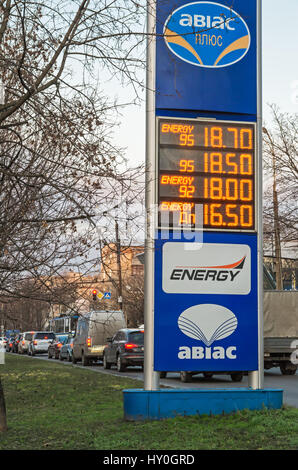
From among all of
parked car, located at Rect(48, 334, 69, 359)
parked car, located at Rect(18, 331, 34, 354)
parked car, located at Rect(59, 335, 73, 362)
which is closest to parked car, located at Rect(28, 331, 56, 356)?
parked car, located at Rect(18, 331, 34, 354)

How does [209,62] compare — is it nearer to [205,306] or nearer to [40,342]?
[205,306]

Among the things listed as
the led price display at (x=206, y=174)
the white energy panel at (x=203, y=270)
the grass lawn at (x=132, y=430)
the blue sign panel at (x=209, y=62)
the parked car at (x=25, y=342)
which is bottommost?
the parked car at (x=25, y=342)

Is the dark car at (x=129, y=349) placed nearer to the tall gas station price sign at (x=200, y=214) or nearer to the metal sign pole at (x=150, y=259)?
the tall gas station price sign at (x=200, y=214)

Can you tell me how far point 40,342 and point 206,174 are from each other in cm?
4500

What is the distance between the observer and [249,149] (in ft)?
35.6

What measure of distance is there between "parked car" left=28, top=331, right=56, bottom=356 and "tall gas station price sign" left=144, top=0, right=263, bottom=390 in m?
43.9

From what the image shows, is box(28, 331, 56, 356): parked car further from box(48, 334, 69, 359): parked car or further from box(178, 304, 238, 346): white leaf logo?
box(178, 304, 238, 346): white leaf logo

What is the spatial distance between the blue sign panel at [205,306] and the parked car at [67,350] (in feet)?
92.7

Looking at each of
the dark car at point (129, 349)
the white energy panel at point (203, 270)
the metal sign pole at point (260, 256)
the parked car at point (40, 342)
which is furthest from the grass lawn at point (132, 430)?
the parked car at point (40, 342)

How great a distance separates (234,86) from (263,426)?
16.9ft

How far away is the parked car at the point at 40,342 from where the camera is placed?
176 feet

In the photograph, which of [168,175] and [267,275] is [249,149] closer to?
[168,175]

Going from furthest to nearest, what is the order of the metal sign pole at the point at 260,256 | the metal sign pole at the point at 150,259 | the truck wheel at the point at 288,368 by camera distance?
the truck wheel at the point at 288,368 < the metal sign pole at the point at 260,256 < the metal sign pole at the point at 150,259

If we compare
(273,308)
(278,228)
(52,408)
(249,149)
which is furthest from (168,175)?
(278,228)
